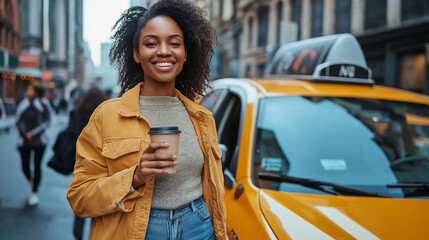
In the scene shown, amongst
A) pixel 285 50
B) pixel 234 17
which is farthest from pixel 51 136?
pixel 234 17

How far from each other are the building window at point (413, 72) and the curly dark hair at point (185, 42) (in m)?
14.8

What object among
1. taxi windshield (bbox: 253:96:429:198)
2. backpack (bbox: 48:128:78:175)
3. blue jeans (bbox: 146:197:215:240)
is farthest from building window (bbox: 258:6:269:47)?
blue jeans (bbox: 146:197:215:240)

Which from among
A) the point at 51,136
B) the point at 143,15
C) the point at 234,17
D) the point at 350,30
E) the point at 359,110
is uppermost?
the point at 234,17

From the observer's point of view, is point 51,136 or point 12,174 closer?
point 12,174

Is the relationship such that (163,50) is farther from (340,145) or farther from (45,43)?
(45,43)

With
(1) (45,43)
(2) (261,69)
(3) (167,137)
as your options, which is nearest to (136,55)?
(3) (167,137)

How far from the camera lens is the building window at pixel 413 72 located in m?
14.9

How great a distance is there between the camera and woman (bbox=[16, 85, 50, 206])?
6262 millimetres

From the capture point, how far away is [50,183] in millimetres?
7723

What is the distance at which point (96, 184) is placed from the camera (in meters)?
1.74

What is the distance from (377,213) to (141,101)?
1410 mm

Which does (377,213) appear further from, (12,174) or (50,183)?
(12,174)

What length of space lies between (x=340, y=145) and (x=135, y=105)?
169 cm

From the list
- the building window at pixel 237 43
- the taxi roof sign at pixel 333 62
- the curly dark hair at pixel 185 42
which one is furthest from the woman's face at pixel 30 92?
the building window at pixel 237 43
